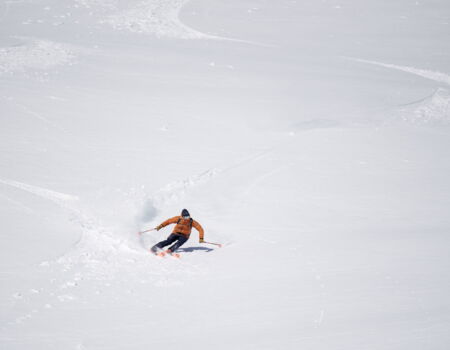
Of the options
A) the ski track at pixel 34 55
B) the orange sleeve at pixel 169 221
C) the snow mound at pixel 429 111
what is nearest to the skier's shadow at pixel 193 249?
the orange sleeve at pixel 169 221

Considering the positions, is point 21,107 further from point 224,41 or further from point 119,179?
point 224,41

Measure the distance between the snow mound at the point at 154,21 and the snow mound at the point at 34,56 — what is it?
3.16m

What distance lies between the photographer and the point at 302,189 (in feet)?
40.7

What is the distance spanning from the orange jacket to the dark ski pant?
0.25 feet

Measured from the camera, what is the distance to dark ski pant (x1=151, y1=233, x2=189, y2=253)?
9.64 m

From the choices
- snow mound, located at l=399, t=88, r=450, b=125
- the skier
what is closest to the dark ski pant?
the skier

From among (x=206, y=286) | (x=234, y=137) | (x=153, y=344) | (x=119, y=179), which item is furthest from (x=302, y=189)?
(x=153, y=344)

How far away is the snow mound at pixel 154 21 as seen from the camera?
20844 mm

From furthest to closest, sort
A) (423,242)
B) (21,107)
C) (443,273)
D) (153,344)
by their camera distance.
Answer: (21,107) → (423,242) → (443,273) → (153,344)

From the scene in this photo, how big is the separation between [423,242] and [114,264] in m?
5.18

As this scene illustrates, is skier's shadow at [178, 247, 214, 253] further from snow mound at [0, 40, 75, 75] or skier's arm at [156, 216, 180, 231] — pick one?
snow mound at [0, 40, 75, 75]

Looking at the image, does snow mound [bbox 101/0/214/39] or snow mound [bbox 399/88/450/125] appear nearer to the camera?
snow mound [bbox 399/88/450/125]

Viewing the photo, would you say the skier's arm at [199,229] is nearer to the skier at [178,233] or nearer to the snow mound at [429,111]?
the skier at [178,233]

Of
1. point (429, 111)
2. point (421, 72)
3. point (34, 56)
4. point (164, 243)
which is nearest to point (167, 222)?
point (164, 243)
